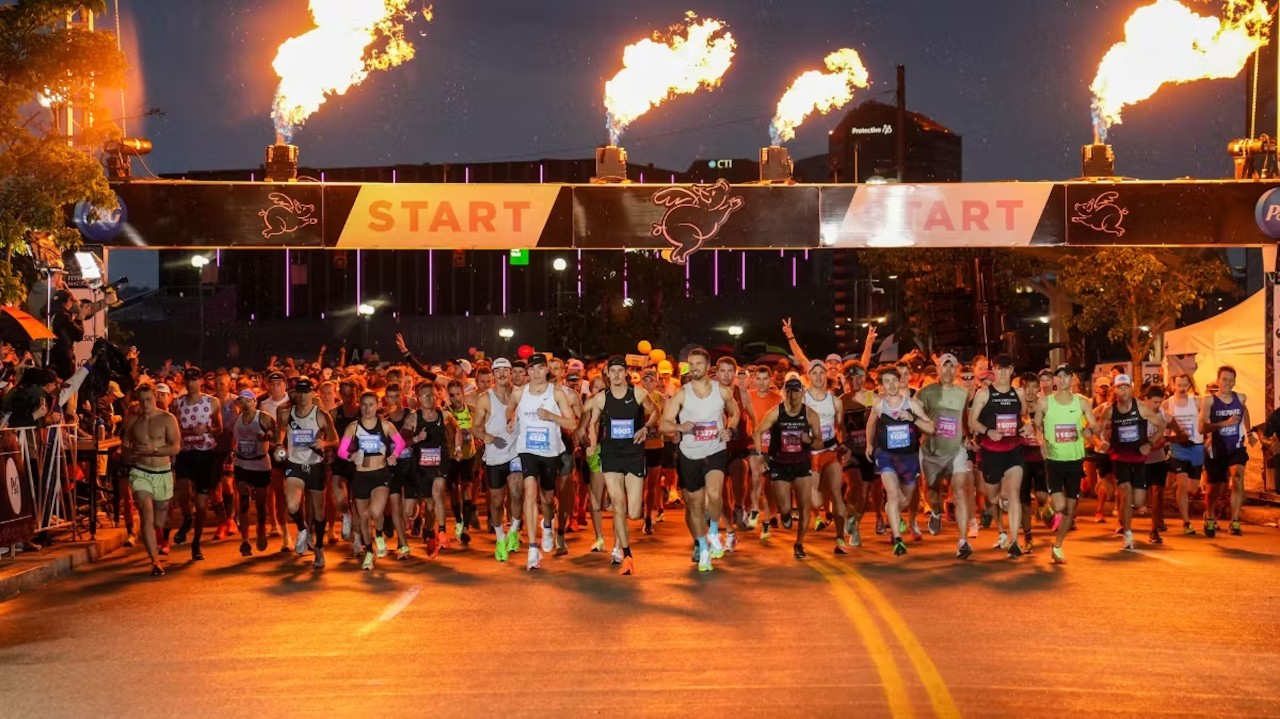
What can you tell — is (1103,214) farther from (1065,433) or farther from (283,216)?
(283,216)

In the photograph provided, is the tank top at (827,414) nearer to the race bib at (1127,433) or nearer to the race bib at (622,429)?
the race bib at (622,429)

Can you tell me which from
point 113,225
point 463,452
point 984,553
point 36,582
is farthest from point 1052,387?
point 113,225

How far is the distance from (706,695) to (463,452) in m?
8.77

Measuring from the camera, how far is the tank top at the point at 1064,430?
45.6 feet

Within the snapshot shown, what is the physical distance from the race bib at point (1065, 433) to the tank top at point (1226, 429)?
3.32 metres

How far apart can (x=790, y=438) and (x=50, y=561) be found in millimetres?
→ 7294

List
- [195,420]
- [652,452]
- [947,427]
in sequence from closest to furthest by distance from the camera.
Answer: [947,427]
[195,420]
[652,452]

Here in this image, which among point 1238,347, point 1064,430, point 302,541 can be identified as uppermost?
point 1238,347

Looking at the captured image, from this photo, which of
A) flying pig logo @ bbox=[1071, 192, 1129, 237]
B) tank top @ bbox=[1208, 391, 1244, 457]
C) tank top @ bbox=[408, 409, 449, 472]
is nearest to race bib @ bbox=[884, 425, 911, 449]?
tank top @ bbox=[1208, 391, 1244, 457]

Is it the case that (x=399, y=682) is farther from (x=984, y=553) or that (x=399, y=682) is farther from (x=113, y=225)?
(x=113, y=225)

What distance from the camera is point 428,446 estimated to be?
14930mm

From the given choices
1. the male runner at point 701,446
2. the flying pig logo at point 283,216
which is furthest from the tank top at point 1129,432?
the flying pig logo at point 283,216

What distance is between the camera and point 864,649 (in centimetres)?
902

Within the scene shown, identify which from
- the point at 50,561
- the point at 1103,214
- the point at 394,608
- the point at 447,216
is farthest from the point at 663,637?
the point at 1103,214
